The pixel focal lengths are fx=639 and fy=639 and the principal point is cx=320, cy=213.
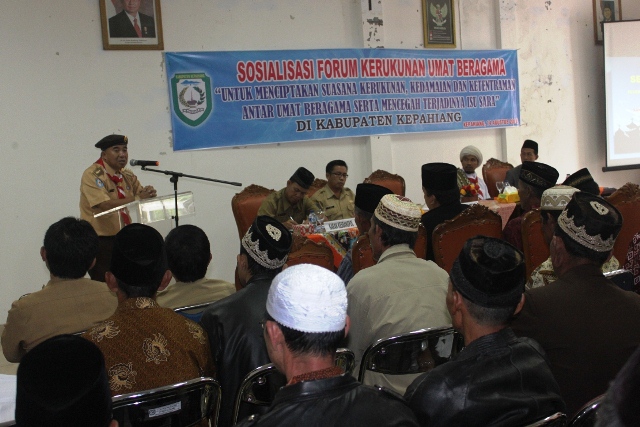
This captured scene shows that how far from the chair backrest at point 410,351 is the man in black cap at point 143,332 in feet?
1.56

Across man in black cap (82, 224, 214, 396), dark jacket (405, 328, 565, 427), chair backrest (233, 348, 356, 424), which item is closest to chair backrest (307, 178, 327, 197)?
man in black cap (82, 224, 214, 396)

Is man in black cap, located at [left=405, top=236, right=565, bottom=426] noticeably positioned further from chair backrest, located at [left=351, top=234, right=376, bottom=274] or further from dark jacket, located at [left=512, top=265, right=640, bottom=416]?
chair backrest, located at [left=351, top=234, right=376, bottom=274]

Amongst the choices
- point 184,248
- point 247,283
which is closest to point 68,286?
Result: point 184,248

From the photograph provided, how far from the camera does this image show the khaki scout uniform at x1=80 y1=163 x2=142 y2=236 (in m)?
4.51

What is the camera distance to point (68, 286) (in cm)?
238

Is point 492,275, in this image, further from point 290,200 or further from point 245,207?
point 245,207

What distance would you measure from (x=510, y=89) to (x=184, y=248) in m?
6.00

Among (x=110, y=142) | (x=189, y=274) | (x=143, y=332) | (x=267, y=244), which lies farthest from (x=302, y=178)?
(x=143, y=332)

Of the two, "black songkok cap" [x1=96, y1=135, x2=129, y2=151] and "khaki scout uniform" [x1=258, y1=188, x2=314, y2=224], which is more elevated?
"black songkok cap" [x1=96, y1=135, x2=129, y2=151]

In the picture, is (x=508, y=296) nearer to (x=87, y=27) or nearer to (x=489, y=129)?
(x=87, y=27)

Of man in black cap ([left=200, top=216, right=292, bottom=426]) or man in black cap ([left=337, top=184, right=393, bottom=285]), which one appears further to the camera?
man in black cap ([left=337, top=184, right=393, bottom=285])

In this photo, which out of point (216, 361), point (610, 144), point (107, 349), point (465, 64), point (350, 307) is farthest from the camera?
point (610, 144)

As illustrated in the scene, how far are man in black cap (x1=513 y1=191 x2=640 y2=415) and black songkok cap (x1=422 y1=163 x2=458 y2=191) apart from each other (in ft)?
5.61

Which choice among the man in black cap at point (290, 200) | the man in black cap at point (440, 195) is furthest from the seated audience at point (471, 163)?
the man in black cap at point (440, 195)
